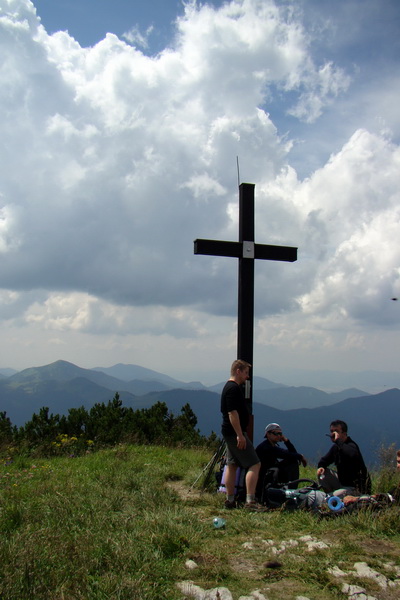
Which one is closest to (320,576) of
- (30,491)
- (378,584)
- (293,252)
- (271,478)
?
(378,584)

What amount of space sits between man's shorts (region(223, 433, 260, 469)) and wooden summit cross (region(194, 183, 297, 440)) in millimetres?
1037

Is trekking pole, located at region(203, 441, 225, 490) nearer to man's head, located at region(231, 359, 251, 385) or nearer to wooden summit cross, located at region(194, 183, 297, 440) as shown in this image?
wooden summit cross, located at region(194, 183, 297, 440)

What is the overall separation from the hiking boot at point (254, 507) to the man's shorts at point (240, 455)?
1.47ft

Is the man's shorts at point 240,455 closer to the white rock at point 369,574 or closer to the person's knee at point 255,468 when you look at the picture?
the person's knee at point 255,468

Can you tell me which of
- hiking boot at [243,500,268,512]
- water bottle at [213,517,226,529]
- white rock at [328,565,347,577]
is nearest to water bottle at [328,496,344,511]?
hiking boot at [243,500,268,512]

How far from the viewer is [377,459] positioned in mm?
7480

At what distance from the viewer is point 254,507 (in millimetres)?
5809

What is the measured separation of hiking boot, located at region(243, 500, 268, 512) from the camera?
5.73 meters

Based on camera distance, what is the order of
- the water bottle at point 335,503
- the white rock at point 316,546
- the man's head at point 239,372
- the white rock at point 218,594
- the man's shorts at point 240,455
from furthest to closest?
the man's head at point 239,372
the man's shorts at point 240,455
the water bottle at point 335,503
the white rock at point 316,546
the white rock at point 218,594

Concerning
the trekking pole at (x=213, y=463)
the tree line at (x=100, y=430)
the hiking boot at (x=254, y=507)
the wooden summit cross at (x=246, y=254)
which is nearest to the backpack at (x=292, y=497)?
the hiking boot at (x=254, y=507)

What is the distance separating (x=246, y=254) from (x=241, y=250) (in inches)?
4.0

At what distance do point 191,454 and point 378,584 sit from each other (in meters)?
6.44

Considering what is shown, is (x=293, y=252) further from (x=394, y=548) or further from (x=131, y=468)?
(x=394, y=548)

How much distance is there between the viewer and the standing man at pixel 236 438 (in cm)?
608
